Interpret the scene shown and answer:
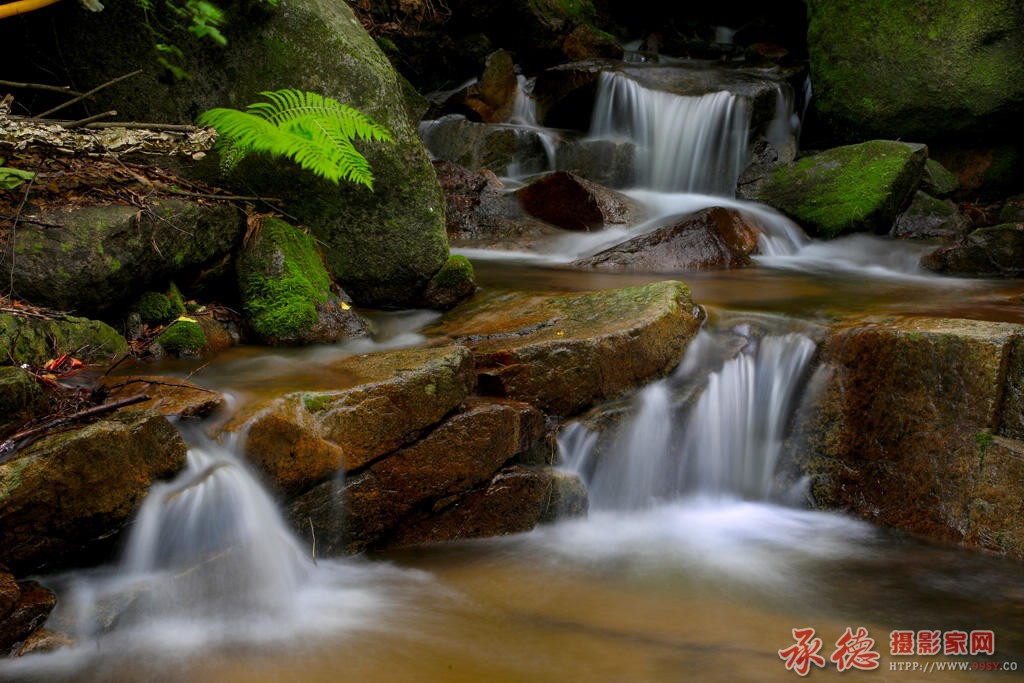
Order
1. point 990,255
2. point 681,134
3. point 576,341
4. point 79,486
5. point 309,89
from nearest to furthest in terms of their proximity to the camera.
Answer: point 79,486
point 576,341
point 309,89
point 990,255
point 681,134

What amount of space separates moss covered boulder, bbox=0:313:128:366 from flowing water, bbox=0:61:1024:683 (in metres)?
0.30

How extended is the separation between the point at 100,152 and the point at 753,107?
9.05m

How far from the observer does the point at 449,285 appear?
4984mm

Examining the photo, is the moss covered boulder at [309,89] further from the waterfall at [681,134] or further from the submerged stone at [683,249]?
the waterfall at [681,134]

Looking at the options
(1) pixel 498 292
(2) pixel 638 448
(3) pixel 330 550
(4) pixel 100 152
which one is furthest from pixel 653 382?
(4) pixel 100 152

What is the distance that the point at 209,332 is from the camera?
3.82m

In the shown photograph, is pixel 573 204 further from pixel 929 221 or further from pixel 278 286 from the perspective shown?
pixel 278 286

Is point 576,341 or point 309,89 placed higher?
point 309,89

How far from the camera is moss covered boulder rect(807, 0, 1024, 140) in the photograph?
364 inches

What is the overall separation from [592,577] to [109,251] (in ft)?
8.92

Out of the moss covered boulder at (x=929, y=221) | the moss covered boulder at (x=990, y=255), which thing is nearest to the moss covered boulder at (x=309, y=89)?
the moss covered boulder at (x=990, y=255)

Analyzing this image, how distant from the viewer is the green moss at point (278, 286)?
3977 millimetres

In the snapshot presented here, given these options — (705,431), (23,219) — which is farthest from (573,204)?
(23,219)

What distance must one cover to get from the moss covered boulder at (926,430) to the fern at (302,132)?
114 inches
